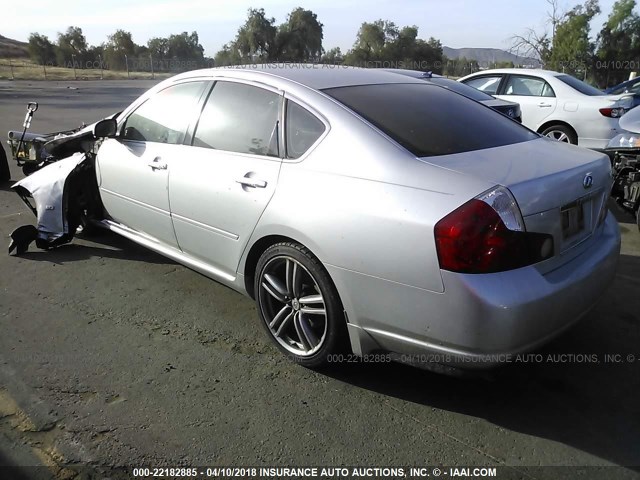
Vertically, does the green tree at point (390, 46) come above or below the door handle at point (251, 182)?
above

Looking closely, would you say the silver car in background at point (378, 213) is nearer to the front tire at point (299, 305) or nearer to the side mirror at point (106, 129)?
the front tire at point (299, 305)

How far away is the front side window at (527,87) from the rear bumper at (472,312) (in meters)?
7.01

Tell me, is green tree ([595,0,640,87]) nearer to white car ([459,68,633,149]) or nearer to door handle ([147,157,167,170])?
white car ([459,68,633,149])

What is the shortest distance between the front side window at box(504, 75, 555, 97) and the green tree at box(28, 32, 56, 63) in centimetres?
7467

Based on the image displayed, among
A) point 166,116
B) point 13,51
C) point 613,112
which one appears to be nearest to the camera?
point 166,116

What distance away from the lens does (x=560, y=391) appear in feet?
9.34

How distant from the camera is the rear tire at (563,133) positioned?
859 cm

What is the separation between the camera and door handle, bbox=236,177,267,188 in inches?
120

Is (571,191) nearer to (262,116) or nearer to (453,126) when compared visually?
(453,126)

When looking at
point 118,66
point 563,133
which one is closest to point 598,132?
point 563,133

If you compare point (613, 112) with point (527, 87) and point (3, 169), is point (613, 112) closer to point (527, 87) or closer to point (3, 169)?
point (527, 87)

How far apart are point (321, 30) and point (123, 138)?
6091cm

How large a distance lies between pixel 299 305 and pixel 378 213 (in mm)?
840

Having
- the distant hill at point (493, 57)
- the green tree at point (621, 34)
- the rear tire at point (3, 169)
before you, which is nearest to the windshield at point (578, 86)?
the rear tire at point (3, 169)
